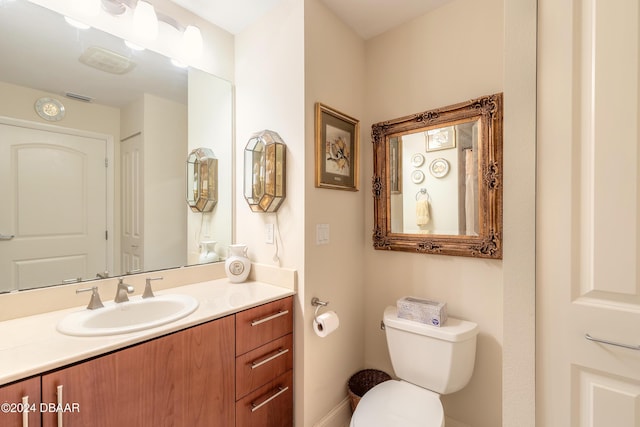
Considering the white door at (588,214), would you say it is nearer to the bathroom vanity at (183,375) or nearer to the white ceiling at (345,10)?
the white ceiling at (345,10)

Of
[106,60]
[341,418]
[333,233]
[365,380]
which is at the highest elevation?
[106,60]

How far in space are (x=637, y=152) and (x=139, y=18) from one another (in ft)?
6.87

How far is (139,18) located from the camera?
1.40 m

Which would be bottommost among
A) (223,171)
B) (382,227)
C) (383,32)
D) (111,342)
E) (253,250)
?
(111,342)

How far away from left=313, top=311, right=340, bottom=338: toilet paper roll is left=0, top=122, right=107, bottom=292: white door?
1.10 m

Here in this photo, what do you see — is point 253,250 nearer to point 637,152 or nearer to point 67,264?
point 67,264

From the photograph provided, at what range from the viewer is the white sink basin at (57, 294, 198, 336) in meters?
0.97

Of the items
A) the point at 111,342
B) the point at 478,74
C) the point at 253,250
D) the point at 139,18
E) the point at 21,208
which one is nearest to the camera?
the point at 111,342

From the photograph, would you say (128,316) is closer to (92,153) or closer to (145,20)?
(92,153)

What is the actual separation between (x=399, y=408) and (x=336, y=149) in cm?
139

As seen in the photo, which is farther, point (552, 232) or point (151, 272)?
point (151, 272)

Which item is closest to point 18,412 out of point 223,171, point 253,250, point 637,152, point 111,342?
point 111,342

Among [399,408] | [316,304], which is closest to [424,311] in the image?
[399,408]

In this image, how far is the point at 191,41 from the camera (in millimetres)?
1597
